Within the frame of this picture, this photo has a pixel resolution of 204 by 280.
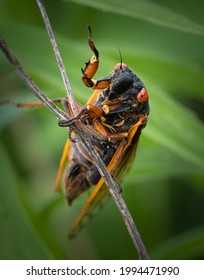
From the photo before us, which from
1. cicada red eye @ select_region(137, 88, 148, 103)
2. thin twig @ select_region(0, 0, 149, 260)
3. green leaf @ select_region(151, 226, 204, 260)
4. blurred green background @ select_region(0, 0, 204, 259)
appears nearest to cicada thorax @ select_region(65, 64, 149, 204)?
cicada red eye @ select_region(137, 88, 148, 103)

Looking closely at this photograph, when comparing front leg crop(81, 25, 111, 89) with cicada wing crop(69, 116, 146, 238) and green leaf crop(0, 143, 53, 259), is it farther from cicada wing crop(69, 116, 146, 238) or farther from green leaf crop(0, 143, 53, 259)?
green leaf crop(0, 143, 53, 259)

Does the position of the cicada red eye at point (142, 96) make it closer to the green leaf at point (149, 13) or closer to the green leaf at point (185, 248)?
the green leaf at point (149, 13)

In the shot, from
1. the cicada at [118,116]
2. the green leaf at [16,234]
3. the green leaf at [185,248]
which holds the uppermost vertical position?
the cicada at [118,116]

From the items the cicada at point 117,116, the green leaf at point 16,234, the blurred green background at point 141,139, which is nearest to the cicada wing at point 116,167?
the cicada at point 117,116

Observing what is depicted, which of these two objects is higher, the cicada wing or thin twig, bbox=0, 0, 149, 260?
thin twig, bbox=0, 0, 149, 260

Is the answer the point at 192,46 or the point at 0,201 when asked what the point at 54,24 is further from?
the point at 0,201

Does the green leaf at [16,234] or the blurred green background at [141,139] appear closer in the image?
the green leaf at [16,234]

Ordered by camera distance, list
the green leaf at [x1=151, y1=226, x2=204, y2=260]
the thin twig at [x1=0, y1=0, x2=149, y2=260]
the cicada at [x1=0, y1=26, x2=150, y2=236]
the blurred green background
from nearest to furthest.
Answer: the thin twig at [x1=0, y1=0, x2=149, y2=260] → the cicada at [x1=0, y1=26, x2=150, y2=236] → the blurred green background → the green leaf at [x1=151, y1=226, x2=204, y2=260]

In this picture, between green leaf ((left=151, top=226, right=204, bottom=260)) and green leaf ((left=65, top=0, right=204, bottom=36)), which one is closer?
green leaf ((left=65, top=0, right=204, bottom=36))
